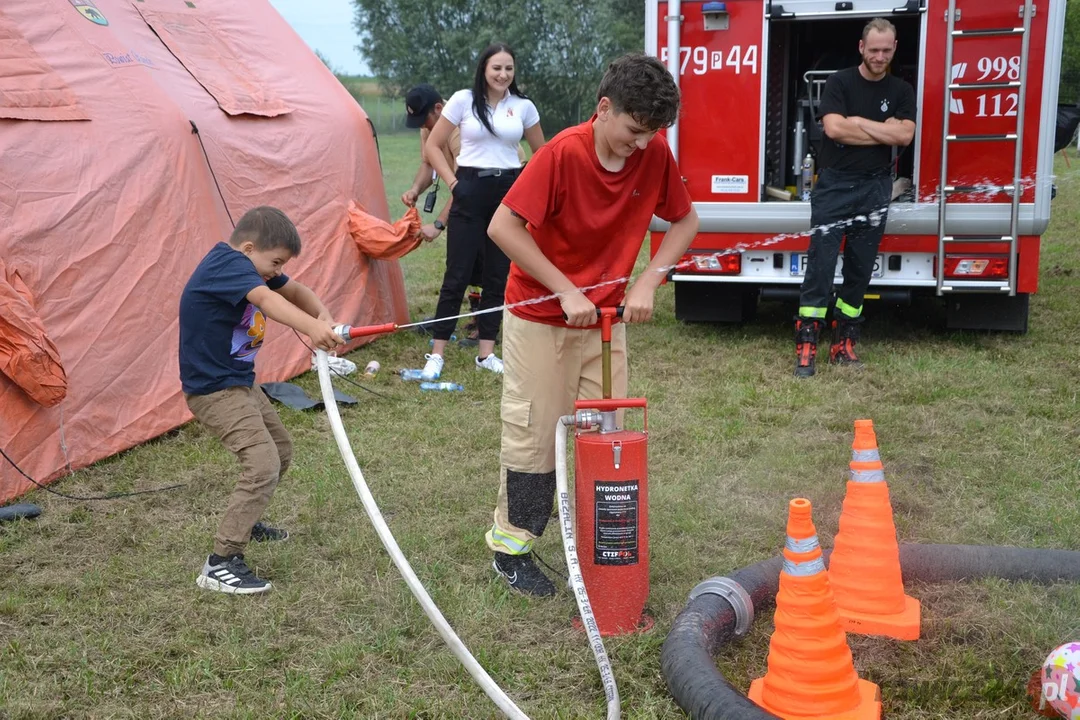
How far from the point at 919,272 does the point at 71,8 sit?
5.62 meters

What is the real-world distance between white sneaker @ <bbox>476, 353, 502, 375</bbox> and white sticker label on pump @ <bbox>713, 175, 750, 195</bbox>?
1980 millimetres

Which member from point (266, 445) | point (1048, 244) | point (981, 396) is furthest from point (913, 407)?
point (1048, 244)

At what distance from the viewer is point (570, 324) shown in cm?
347

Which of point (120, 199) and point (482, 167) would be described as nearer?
point (120, 199)

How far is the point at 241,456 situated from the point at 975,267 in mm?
5194

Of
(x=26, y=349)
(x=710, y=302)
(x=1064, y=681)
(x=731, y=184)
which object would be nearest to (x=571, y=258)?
(x=1064, y=681)

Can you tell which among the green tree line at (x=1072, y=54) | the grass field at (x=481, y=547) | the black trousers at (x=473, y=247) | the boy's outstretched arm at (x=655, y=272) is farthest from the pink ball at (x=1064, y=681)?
the green tree line at (x=1072, y=54)

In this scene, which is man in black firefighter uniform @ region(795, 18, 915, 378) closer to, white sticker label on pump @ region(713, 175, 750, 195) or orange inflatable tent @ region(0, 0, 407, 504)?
white sticker label on pump @ region(713, 175, 750, 195)

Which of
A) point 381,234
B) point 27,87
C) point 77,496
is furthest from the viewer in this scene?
point 381,234

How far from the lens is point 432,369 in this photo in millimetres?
7059

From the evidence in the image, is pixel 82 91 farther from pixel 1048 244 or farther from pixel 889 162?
pixel 1048 244

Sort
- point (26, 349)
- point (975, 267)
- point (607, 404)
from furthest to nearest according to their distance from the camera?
point (975, 267) → point (26, 349) → point (607, 404)

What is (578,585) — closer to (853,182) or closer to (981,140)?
(853,182)

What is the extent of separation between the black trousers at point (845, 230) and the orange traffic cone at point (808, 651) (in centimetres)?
412
